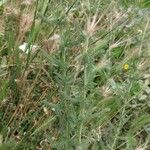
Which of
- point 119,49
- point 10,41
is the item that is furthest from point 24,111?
point 119,49

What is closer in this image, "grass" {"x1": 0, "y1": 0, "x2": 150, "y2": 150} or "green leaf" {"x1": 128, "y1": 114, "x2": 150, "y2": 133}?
"grass" {"x1": 0, "y1": 0, "x2": 150, "y2": 150}

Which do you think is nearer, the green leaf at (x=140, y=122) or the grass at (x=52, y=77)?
the grass at (x=52, y=77)

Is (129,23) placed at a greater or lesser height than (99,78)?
greater

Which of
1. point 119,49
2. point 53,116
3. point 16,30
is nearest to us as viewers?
point 53,116

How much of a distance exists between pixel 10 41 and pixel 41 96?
0.85 ft

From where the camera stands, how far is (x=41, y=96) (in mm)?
1929

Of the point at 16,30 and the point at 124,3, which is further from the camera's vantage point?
the point at 124,3

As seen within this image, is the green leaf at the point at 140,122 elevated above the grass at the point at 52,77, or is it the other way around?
the grass at the point at 52,77

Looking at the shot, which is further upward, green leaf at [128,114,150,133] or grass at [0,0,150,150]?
grass at [0,0,150,150]

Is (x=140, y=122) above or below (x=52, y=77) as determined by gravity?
below

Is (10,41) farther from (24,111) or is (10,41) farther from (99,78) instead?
(99,78)

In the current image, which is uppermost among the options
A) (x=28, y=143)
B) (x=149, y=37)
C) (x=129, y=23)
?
(x=149, y=37)

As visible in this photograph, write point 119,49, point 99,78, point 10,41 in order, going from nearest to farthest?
1. point 10,41
2. point 99,78
3. point 119,49

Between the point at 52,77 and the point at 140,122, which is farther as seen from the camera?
the point at 52,77
